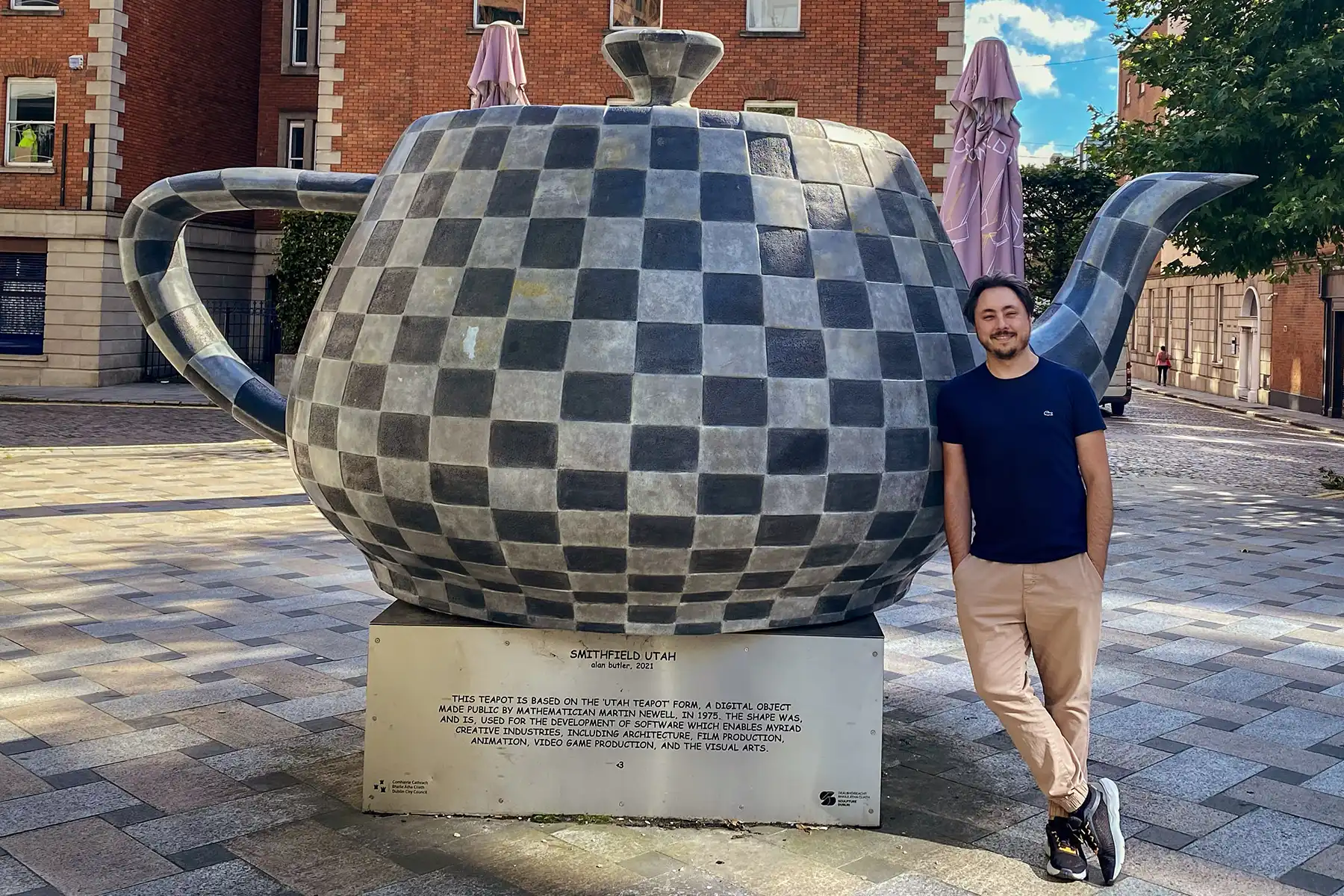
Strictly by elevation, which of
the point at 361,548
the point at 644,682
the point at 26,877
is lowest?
the point at 26,877

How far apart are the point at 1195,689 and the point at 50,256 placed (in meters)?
22.5

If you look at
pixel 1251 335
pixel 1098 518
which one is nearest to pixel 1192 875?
pixel 1098 518

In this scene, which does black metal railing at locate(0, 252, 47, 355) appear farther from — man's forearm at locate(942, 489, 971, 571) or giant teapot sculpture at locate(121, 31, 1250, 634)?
man's forearm at locate(942, 489, 971, 571)

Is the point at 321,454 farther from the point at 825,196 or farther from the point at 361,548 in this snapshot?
the point at 825,196

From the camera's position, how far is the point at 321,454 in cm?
342

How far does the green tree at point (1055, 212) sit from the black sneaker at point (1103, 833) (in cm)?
2390

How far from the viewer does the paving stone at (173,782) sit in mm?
3578

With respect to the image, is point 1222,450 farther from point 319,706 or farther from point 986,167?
point 319,706

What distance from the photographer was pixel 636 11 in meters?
22.1

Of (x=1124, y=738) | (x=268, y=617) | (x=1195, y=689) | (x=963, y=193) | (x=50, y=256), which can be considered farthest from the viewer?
(x=50, y=256)

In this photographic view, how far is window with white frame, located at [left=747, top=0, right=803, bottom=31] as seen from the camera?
2183 cm

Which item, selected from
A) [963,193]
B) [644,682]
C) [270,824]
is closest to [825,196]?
[644,682]

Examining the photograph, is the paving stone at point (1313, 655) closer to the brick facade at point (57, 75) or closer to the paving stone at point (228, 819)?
the paving stone at point (228, 819)

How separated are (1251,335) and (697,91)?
16823 millimetres
